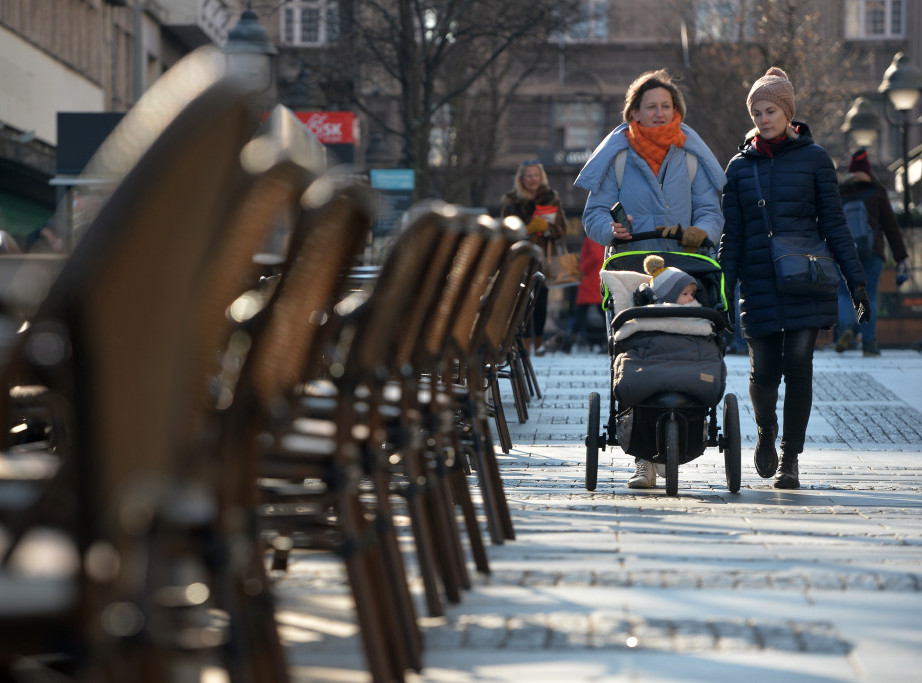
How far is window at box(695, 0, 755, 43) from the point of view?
47.8 meters

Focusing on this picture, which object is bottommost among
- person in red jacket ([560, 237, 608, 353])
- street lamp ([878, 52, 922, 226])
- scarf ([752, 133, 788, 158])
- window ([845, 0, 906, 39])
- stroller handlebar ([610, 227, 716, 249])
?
person in red jacket ([560, 237, 608, 353])

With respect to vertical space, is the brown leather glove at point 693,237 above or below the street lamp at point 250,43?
below

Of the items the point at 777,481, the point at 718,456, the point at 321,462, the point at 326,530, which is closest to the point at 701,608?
the point at 326,530

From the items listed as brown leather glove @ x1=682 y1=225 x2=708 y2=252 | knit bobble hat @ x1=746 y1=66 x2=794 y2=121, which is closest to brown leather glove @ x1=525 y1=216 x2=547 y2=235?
knit bobble hat @ x1=746 y1=66 x2=794 y2=121

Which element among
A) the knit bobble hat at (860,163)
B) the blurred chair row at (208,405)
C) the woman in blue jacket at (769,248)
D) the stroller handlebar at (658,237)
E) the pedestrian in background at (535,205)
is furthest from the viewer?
the knit bobble hat at (860,163)

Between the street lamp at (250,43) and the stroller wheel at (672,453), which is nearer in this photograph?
the stroller wheel at (672,453)

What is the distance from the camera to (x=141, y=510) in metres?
2.29

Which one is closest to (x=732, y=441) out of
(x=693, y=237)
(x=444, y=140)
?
(x=693, y=237)

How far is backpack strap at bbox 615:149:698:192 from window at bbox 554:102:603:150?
193ft

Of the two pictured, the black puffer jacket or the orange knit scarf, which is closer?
the black puffer jacket

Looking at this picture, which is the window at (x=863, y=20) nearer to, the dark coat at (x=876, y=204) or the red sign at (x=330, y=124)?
the red sign at (x=330, y=124)

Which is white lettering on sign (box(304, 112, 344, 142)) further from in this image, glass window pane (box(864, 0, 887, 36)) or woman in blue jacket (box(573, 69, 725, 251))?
glass window pane (box(864, 0, 887, 36))

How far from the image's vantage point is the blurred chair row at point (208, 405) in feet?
7.04

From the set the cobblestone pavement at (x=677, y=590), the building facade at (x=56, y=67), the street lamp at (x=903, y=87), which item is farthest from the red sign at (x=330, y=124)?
the cobblestone pavement at (x=677, y=590)
